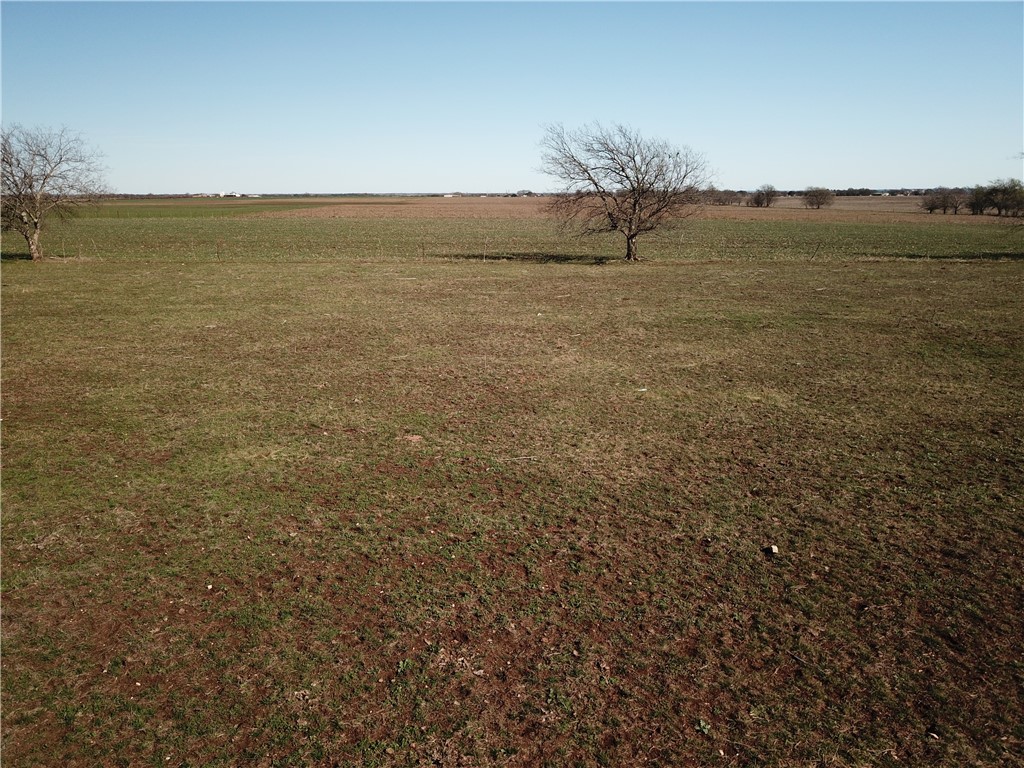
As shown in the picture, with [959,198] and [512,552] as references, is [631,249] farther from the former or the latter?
[959,198]

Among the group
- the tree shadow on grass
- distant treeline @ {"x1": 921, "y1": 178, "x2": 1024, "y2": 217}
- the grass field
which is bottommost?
the grass field

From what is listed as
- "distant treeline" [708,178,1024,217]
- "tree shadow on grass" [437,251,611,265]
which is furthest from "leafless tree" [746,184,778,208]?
"tree shadow on grass" [437,251,611,265]

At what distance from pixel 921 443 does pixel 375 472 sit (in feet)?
25.2

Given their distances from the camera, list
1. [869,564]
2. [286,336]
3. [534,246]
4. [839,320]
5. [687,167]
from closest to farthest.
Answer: [869,564]
[286,336]
[839,320]
[687,167]
[534,246]

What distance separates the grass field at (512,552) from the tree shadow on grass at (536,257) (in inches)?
745

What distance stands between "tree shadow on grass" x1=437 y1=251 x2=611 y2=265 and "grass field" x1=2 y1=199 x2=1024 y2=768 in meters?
18.9

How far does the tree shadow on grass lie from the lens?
32750 mm

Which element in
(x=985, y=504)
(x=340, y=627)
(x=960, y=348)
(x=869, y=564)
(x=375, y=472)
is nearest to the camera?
(x=340, y=627)

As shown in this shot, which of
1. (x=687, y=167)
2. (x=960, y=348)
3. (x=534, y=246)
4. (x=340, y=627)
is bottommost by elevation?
(x=340, y=627)

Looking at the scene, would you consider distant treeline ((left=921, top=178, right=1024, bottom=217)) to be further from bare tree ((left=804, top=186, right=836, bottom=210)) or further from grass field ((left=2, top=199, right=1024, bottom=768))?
grass field ((left=2, top=199, right=1024, bottom=768))

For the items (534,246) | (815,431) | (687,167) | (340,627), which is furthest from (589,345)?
(534,246)

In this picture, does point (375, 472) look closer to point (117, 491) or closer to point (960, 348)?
point (117, 491)

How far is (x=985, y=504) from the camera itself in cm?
704

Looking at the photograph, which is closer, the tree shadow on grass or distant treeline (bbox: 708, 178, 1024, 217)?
the tree shadow on grass
